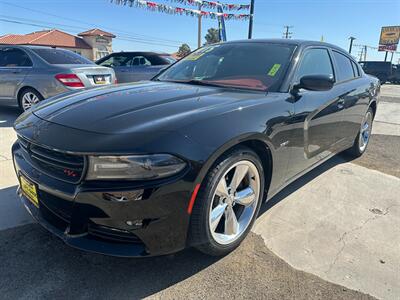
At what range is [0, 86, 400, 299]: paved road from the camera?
2010mm

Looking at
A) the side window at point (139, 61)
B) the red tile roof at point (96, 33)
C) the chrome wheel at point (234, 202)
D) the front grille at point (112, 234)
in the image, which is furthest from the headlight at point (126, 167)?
the red tile roof at point (96, 33)

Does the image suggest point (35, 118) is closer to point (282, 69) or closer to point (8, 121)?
point (282, 69)

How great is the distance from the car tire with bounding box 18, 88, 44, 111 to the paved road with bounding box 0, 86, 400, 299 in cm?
357

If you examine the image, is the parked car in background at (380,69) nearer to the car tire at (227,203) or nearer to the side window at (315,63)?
the side window at (315,63)

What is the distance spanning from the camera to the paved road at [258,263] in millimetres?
2010

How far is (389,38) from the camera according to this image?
5962cm

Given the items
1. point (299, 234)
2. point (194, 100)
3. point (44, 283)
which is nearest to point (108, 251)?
point (44, 283)

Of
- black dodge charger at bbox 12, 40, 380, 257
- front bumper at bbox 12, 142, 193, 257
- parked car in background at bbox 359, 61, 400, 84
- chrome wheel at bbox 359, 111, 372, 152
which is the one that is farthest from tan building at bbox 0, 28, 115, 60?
front bumper at bbox 12, 142, 193, 257

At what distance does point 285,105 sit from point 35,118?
186cm

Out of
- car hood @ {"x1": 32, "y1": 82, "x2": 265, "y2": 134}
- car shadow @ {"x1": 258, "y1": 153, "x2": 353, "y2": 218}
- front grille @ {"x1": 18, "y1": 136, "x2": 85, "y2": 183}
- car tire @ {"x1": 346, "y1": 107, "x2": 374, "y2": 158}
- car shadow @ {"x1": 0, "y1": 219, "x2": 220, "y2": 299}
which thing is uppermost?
car hood @ {"x1": 32, "y1": 82, "x2": 265, "y2": 134}

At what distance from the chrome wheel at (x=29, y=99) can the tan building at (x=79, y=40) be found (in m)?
44.1

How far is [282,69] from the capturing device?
288 cm

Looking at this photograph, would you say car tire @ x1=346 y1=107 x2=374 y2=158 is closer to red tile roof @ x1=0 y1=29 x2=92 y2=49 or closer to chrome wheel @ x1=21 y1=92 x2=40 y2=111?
chrome wheel @ x1=21 y1=92 x2=40 y2=111

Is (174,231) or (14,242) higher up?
(174,231)
